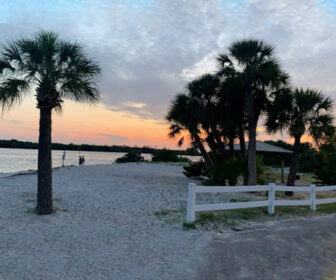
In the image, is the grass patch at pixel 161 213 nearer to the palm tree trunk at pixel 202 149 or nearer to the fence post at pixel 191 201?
the fence post at pixel 191 201

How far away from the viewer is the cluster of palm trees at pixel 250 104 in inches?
611

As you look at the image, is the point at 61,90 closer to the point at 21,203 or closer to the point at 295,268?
the point at 21,203

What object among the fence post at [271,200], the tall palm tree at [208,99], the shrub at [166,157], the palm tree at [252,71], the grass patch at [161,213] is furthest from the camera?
the shrub at [166,157]

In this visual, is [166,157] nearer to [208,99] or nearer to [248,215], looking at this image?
[208,99]

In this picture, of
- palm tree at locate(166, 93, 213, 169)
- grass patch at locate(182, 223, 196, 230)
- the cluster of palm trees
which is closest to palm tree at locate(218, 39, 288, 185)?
the cluster of palm trees

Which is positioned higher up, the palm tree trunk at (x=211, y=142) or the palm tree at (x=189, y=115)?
the palm tree at (x=189, y=115)

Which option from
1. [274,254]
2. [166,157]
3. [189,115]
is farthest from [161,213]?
[166,157]

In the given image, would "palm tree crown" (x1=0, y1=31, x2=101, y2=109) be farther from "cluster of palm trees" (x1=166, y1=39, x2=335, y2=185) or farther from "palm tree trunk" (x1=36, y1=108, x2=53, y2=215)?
"cluster of palm trees" (x1=166, y1=39, x2=335, y2=185)

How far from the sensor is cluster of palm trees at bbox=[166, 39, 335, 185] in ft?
50.9

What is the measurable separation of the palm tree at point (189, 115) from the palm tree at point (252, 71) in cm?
272

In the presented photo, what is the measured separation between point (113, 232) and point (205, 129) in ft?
40.9

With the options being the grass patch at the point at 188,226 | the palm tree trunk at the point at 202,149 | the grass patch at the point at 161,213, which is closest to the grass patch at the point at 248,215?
the grass patch at the point at 188,226

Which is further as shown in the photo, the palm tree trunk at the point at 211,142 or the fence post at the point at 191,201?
the palm tree trunk at the point at 211,142

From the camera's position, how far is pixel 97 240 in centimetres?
686
